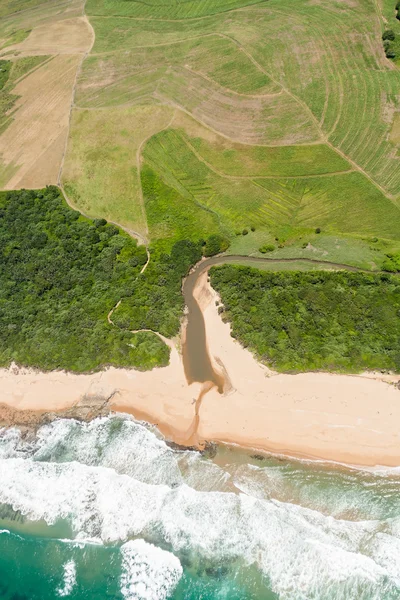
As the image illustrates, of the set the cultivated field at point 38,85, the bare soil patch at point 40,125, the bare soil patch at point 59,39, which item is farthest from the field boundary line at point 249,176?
the bare soil patch at point 59,39

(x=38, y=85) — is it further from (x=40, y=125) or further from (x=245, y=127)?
(x=245, y=127)

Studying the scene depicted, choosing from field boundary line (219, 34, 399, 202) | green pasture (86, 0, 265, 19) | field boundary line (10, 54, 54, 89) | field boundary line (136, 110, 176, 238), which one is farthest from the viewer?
green pasture (86, 0, 265, 19)

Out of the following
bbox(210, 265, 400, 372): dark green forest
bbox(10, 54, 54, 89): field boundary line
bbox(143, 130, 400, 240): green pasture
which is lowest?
bbox(210, 265, 400, 372): dark green forest

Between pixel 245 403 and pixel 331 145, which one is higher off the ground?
pixel 331 145

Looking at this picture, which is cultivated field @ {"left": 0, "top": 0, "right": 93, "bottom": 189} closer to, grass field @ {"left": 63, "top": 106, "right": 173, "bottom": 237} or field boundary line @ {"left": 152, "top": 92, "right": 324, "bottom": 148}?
grass field @ {"left": 63, "top": 106, "right": 173, "bottom": 237}

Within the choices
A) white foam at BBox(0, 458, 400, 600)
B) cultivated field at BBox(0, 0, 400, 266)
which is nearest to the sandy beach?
white foam at BBox(0, 458, 400, 600)

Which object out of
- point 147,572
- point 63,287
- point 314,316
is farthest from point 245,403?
point 63,287

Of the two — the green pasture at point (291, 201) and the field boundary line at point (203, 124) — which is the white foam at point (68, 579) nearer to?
the green pasture at point (291, 201)
